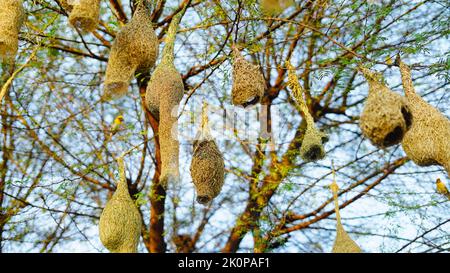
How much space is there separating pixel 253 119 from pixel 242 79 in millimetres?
2190

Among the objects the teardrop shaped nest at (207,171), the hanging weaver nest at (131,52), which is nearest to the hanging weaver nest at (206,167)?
the teardrop shaped nest at (207,171)

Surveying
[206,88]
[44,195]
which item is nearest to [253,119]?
[206,88]

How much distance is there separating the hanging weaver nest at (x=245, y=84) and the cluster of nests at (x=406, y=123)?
379mm

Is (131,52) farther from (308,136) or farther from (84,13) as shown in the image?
(308,136)

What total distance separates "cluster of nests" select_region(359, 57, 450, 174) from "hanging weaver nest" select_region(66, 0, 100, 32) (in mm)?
973

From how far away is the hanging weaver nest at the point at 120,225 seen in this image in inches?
82.3

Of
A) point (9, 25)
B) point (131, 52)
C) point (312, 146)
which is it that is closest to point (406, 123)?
point (312, 146)

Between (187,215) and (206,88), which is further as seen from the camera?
(187,215)

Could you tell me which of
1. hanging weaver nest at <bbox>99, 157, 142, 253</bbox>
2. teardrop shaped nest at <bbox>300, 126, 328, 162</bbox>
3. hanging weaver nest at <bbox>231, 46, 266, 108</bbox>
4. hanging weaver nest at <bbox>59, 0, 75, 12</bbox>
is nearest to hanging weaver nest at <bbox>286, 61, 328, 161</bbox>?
teardrop shaped nest at <bbox>300, 126, 328, 162</bbox>

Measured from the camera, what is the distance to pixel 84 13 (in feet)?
6.38

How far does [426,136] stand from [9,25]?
161 centimetres

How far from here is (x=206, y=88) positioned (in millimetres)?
3893
